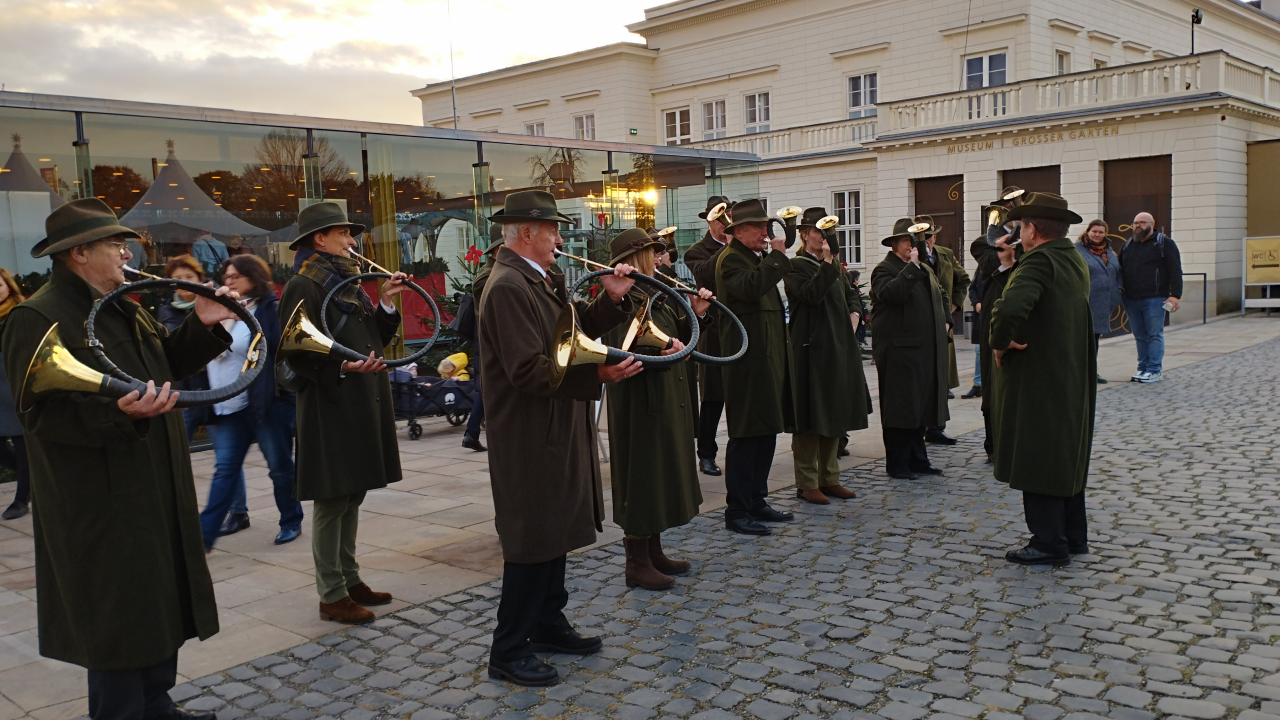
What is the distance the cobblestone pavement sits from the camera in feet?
12.6

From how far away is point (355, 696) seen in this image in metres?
4.06

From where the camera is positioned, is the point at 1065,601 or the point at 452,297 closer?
the point at 1065,601

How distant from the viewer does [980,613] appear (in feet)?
15.5

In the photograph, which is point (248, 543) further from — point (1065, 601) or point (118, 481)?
point (1065, 601)

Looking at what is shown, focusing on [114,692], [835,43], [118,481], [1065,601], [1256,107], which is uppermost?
[835,43]

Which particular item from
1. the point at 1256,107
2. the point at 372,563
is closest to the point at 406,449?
the point at 372,563

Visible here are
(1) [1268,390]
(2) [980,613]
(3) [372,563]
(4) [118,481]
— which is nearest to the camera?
(4) [118,481]

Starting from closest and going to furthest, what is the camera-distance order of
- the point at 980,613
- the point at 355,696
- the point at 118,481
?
1. the point at 118,481
2. the point at 355,696
3. the point at 980,613

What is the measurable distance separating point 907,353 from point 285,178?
7258mm

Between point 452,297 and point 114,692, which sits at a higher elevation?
point 452,297

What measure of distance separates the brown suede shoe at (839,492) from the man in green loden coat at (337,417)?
344cm

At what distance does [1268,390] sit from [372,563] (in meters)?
10.4

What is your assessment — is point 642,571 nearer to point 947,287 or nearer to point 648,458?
point 648,458

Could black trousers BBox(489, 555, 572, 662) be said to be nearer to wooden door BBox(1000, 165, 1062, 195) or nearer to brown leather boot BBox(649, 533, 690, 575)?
brown leather boot BBox(649, 533, 690, 575)
